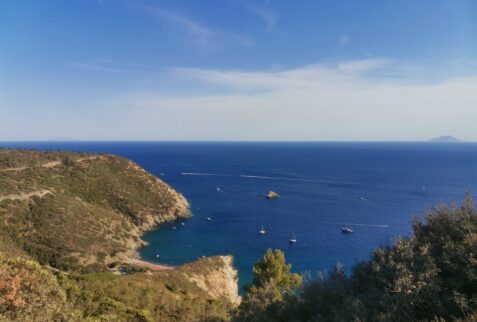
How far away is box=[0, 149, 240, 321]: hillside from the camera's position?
14500mm

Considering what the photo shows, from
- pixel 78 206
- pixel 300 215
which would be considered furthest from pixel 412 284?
pixel 300 215

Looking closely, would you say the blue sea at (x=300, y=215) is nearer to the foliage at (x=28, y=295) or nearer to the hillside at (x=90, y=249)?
the hillside at (x=90, y=249)

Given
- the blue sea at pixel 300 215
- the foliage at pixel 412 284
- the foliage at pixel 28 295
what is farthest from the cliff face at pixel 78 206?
the foliage at pixel 412 284

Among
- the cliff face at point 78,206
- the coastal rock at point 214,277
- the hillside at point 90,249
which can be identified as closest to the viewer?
the hillside at point 90,249

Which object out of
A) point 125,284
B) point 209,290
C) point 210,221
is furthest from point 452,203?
point 210,221

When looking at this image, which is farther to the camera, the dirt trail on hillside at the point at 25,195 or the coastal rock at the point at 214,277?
the dirt trail on hillside at the point at 25,195

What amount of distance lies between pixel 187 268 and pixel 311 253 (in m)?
32.2

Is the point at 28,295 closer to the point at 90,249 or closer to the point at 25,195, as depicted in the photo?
the point at 90,249

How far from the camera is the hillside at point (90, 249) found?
14.5 m

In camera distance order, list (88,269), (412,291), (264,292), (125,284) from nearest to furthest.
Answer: (412,291), (264,292), (125,284), (88,269)

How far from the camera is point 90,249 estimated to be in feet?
209

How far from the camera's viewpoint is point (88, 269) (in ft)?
185

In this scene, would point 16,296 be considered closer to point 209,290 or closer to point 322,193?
point 209,290

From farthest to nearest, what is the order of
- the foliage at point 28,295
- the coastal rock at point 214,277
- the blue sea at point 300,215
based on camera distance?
1. the blue sea at point 300,215
2. the coastal rock at point 214,277
3. the foliage at point 28,295
